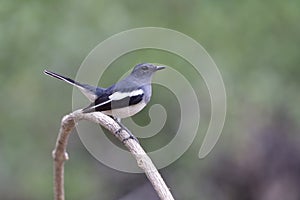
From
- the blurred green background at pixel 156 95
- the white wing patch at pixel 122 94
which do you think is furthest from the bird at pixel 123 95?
the blurred green background at pixel 156 95

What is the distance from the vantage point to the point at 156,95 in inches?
168

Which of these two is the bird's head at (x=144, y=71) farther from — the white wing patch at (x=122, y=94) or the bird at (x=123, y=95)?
the white wing patch at (x=122, y=94)

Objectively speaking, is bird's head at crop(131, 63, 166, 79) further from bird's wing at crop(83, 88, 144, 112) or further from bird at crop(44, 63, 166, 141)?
bird's wing at crop(83, 88, 144, 112)

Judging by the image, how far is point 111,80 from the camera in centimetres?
418

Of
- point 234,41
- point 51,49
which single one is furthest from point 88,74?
point 234,41

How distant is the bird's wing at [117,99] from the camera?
215 cm

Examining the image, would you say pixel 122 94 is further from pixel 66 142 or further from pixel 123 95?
pixel 66 142

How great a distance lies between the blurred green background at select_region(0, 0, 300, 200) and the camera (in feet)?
13.5

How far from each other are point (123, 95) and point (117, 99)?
0.05 meters

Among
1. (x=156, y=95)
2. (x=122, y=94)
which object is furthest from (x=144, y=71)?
(x=156, y=95)

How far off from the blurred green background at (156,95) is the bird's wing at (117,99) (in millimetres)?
1749

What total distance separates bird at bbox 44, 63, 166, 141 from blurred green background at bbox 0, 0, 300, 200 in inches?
65.1

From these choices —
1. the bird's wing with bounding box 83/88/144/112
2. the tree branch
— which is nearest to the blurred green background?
the bird's wing with bounding box 83/88/144/112

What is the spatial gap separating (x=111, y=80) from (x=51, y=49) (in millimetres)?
465
